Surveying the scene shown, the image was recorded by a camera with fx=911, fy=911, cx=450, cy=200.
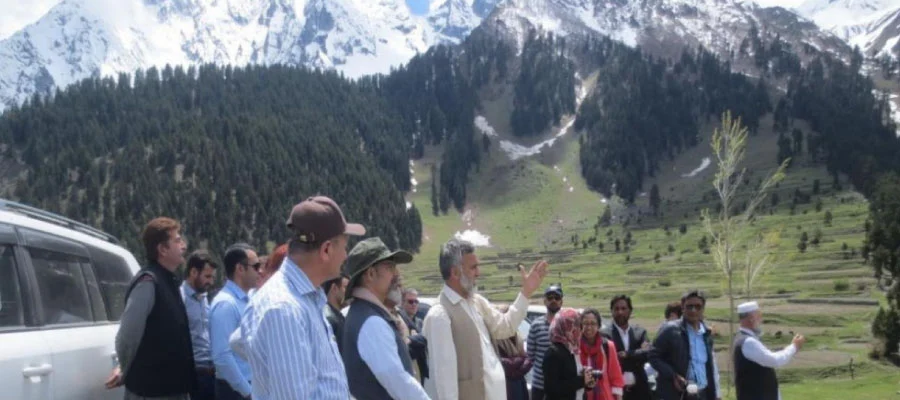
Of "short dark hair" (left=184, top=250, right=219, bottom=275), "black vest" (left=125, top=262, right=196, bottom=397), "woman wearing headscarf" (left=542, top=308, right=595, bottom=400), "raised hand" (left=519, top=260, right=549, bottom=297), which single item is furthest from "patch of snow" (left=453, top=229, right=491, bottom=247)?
"black vest" (left=125, top=262, right=196, bottom=397)

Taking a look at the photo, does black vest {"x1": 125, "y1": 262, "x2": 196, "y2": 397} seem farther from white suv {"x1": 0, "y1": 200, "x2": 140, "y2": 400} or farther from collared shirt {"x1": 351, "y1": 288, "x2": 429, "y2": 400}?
collared shirt {"x1": 351, "y1": 288, "x2": 429, "y2": 400}

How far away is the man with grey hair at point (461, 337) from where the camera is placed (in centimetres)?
628

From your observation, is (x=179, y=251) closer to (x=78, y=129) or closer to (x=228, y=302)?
(x=228, y=302)

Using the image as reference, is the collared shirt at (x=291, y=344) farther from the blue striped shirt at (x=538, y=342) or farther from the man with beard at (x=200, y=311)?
the blue striped shirt at (x=538, y=342)

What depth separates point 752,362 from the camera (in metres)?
9.96

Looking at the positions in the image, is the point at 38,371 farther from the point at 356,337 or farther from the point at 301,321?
the point at 301,321

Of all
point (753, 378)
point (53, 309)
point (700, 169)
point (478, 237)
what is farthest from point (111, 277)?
point (700, 169)

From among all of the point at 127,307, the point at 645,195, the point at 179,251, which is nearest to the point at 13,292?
the point at 127,307

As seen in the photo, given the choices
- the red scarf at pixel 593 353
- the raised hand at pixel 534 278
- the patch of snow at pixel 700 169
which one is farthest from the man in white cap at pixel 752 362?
the patch of snow at pixel 700 169

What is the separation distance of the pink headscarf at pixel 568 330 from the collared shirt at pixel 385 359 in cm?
374

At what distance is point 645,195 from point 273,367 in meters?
181

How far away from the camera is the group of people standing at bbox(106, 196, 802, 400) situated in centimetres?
363

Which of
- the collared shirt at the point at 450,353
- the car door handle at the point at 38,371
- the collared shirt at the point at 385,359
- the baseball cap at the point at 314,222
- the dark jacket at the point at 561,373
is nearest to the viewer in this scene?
the baseball cap at the point at 314,222

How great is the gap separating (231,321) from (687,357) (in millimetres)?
5798
